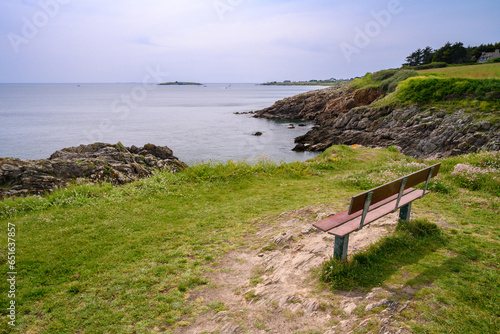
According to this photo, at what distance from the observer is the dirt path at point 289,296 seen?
351 cm

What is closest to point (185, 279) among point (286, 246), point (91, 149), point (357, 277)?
point (286, 246)

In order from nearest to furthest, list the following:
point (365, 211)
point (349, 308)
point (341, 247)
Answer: point (349, 308) < point (341, 247) < point (365, 211)

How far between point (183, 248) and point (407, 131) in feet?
102

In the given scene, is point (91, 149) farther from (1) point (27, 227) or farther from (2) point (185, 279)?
(2) point (185, 279)

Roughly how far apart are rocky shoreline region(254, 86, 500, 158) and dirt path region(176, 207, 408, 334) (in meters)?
23.7

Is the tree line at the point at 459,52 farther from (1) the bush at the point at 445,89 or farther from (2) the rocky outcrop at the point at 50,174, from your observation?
(2) the rocky outcrop at the point at 50,174

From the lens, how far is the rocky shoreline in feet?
78.6

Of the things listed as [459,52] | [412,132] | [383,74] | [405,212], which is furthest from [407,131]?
[459,52]

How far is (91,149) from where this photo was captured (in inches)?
766

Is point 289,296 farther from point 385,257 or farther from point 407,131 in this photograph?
point 407,131

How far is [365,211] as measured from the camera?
177 inches

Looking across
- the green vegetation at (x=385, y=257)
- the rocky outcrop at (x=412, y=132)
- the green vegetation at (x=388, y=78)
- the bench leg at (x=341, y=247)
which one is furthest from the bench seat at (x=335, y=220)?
the green vegetation at (x=388, y=78)

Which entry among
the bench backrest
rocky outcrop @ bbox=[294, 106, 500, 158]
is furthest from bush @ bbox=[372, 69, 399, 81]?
the bench backrest

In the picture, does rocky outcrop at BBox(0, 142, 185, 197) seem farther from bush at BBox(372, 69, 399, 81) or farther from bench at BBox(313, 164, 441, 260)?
bush at BBox(372, 69, 399, 81)
